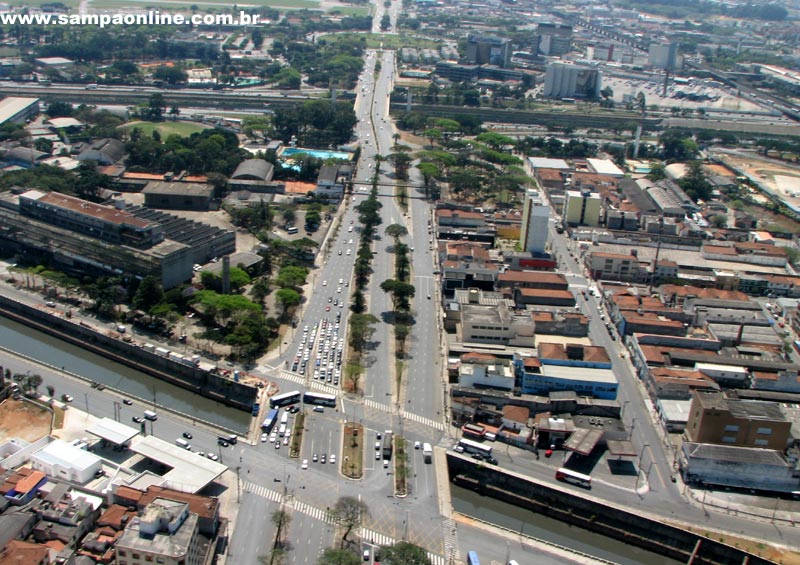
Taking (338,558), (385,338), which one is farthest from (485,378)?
(338,558)

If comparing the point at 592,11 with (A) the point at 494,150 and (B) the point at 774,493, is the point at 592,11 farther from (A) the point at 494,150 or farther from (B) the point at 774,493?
(B) the point at 774,493

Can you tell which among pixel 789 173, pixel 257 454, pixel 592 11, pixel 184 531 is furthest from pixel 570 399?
pixel 592 11

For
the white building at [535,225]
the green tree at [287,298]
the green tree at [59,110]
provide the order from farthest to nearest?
the green tree at [59,110] < the white building at [535,225] < the green tree at [287,298]

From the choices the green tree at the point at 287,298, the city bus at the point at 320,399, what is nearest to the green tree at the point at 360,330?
the green tree at the point at 287,298

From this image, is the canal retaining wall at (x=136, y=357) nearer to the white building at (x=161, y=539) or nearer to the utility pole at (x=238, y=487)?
the utility pole at (x=238, y=487)

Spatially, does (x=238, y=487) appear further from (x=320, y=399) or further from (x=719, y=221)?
(x=719, y=221)
